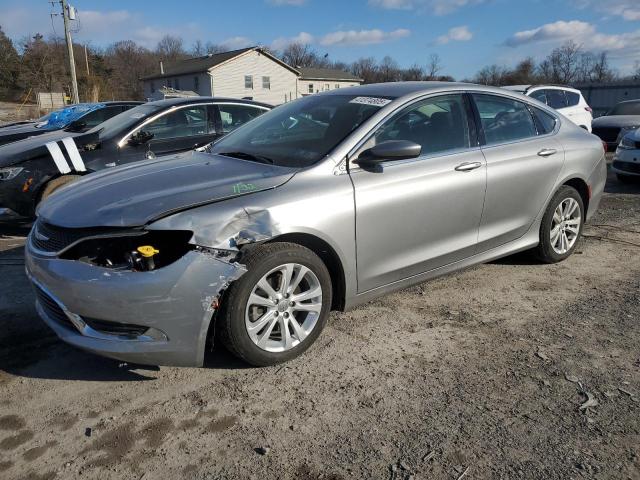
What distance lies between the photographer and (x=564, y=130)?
4.92 meters

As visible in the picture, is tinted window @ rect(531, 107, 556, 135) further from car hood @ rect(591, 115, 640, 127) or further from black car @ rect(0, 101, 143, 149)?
car hood @ rect(591, 115, 640, 127)

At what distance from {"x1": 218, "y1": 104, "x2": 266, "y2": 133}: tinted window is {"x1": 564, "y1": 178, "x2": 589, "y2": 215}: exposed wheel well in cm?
413

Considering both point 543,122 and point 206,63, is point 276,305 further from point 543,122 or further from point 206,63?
point 206,63

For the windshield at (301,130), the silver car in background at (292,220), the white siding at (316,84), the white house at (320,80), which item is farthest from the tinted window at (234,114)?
A: the white house at (320,80)

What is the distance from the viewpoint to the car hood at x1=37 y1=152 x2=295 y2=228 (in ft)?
9.41

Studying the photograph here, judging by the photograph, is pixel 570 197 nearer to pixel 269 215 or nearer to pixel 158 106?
pixel 269 215

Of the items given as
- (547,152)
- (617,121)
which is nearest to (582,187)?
(547,152)

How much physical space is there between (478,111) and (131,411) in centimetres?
340

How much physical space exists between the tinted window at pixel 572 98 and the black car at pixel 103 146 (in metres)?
9.04

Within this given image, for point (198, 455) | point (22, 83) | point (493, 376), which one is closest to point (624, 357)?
Result: point (493, 376)

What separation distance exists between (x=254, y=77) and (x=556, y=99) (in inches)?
1837

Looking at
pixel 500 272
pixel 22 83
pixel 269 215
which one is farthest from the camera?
pixel 22 83

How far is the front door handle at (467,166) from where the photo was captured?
3900mm

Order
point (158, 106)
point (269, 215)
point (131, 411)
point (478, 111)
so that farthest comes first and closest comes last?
point (158, 106)
point (478, 111)
point (269, 215)
point (131, 411)
